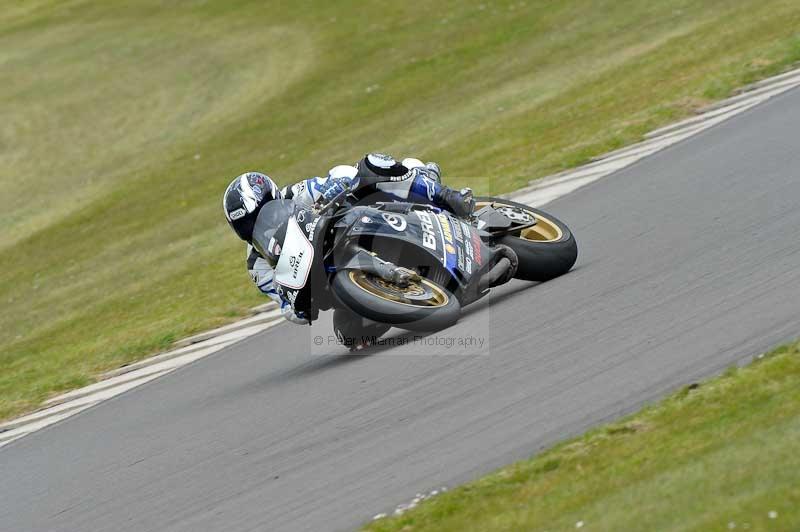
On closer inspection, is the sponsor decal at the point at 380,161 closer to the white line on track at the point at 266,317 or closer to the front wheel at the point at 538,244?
the front wheel at the point at 538,244

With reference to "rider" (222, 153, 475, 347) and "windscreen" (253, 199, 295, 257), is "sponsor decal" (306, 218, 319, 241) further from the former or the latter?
"rider" (222, 153, 475, 347)

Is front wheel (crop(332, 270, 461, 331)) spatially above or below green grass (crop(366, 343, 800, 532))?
below

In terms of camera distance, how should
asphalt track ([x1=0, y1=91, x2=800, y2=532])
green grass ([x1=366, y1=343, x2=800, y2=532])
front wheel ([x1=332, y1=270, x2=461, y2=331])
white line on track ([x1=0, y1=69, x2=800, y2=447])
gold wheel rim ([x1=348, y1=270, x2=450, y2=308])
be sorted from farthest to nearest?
1. white line on track ([x1=0, y1=69, x2=800, y2=447])
2. gold wheel rim ([x1=348, y1=270, x2=450, y2=308])
3. front wheel ([x1=332, y1=270, x2=461, y2=331])
4. asphalt track ([x1=0, y1=91, x2=800, y2=532])
5. green grass ([x1=366, y1=343, x2=800, y2=532])

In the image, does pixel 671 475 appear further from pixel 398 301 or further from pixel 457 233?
pixel 457 233

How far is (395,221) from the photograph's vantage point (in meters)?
8.74

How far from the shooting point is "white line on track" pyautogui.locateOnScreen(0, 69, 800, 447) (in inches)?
428

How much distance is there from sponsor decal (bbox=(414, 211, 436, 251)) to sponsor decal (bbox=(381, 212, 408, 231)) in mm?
130

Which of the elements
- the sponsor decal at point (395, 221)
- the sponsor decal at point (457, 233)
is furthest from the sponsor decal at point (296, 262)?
the sponsor decal at point (457, 233)

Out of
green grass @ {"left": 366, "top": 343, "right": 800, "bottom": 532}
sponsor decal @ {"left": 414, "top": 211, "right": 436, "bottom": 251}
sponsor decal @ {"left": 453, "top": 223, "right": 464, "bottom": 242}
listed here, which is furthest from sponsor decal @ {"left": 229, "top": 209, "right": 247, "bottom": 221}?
green grass @ {"left": 366, "top": 343, "right": 800, "bottom": 532}

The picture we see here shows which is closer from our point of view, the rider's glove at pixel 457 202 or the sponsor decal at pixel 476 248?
the sponsor decal at pixel 476 248

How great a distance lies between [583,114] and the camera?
18.1 m

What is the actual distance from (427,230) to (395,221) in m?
0.23

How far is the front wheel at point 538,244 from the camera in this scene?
933 centimetres

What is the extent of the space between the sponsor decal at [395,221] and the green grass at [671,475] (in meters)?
3.19
